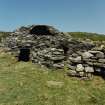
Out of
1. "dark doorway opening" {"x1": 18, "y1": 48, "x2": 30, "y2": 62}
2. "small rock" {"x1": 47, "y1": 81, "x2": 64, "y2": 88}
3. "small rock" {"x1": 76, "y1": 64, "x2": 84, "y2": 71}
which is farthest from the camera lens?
"dark doorway opening" {"x1": 18, "y1": 48, "x2": 30, "y2": 62}

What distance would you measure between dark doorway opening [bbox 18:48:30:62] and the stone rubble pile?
0.42 meters

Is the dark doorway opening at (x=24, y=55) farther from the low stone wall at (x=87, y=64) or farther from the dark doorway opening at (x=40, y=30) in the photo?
the low stone wall at (x=87, y=64)

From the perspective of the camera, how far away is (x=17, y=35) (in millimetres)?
30359

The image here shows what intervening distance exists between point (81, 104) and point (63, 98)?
1.38m

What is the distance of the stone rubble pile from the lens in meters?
20.8

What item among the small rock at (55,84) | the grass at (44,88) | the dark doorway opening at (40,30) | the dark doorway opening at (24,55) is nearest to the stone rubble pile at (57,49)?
the dark doorway opening at (40,30)

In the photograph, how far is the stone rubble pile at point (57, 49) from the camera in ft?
68.3

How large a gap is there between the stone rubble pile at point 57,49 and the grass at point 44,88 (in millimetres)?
1257

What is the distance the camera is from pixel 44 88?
1694 cm

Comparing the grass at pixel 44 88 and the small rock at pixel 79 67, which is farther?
the small rock at pixel 79 67

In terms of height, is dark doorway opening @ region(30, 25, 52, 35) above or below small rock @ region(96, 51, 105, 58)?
above

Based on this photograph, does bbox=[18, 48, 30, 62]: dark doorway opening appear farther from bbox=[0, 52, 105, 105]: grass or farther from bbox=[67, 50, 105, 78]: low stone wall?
bbox=[67, 50, 105, 78]: low stone wall

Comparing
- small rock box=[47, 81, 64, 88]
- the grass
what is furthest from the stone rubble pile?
small rock box=[47, 81, 64, 88]

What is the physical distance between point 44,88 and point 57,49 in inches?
334
